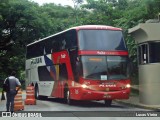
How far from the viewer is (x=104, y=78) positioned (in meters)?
18.5

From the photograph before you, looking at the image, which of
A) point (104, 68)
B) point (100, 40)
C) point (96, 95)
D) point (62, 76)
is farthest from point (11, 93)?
point (62, 76)

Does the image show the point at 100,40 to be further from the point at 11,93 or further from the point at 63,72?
the point at 11,93

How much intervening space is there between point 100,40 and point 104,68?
1.43 meters

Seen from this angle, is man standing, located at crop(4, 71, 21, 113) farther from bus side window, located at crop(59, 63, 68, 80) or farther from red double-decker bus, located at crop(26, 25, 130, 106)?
bus side window, located at crop(59, 63, 68, 80)

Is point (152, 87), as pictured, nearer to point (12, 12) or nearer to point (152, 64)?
point (152, 64)

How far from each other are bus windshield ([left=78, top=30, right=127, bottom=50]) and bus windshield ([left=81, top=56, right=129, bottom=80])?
1.66 ft

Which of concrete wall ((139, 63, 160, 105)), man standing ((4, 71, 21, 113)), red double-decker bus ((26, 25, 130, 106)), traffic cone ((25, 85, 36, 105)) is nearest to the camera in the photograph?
man standing ((4, 71, 21, 113))

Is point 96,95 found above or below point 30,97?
above

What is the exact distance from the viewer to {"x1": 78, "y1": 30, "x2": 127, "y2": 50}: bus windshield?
18.7m

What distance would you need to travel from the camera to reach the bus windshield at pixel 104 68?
18422 mm

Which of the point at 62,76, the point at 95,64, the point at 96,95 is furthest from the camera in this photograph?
the point at 62,76

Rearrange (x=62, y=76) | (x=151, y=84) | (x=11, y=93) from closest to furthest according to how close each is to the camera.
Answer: (x=11, y=93), (x=151, y=84), (x=62, y=76)

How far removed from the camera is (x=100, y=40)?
18.9 m

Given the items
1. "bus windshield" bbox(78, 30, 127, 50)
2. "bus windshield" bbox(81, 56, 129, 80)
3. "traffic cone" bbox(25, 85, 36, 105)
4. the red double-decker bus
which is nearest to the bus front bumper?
the red double-decker bus
